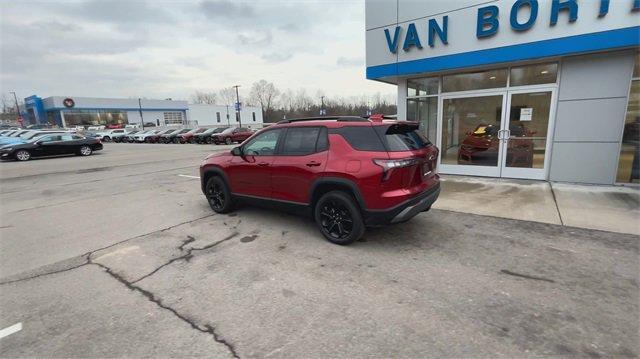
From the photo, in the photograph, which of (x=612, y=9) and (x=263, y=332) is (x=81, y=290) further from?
(x=612, y=9)

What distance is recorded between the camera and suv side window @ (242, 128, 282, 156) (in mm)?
5427

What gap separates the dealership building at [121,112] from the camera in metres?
62.4

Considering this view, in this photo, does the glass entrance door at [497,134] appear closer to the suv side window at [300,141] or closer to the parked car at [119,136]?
the suv side window at [300,141]

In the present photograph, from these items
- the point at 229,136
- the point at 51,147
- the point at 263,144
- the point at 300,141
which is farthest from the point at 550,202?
the point at 229,136

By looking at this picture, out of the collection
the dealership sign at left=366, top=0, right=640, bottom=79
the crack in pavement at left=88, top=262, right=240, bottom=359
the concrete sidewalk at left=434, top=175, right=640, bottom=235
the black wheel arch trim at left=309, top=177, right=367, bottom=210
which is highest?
the dealership sign at left=366, top=0, right=640, bottom=79

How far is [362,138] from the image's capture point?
14.4 feet

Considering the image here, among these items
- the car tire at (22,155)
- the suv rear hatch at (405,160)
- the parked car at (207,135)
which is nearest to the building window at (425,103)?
the suv rear hatch at (405,160)

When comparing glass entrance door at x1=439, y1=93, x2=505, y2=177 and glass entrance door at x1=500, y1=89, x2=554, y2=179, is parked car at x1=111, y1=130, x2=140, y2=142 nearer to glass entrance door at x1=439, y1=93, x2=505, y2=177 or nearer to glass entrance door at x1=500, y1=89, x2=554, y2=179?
glass entrance door at x1=439, y1=93, x2=505, y2=177

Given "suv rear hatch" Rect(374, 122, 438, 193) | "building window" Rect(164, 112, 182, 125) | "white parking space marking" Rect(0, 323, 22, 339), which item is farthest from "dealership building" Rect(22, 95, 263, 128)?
"white parking space marking" Rect(0, 323, 22, 339)

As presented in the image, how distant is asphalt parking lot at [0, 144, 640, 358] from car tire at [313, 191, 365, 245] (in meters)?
0.21

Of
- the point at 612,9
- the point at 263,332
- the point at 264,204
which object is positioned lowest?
the point at 263,332

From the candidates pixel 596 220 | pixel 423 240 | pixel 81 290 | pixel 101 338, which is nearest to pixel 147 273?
pixel 81 290

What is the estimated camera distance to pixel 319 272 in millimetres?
3875

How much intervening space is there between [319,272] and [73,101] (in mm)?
75606
